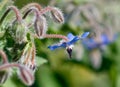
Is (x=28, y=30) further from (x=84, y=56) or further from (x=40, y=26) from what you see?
(x=84, y=56)

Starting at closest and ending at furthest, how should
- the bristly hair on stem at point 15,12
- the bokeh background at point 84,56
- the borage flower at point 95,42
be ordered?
the bristly hair on stem at point 15,12
the bokeh background at point 84,56
the borage flower at point 95,42

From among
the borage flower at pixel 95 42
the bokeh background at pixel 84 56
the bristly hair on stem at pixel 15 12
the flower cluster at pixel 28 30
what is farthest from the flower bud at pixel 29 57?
the borage flower at pixel 95 42

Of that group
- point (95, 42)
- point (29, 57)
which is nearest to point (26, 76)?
point (29, 57)

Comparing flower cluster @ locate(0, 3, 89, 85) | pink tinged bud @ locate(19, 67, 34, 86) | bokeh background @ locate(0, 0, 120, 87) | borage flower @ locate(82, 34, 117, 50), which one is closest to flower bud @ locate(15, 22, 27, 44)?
flower cluster @ locate(0, 3, 89, 85)

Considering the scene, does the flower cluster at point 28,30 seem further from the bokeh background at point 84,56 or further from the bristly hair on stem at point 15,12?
the bokeh background at point 84,56

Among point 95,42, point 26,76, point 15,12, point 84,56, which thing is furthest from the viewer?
point 84,56

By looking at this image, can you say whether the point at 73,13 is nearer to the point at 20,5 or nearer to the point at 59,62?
the point at 59,62

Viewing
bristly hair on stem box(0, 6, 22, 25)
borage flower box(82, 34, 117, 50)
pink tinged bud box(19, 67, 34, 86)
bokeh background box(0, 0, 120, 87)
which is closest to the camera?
pink tinged bud box(19, 67, 34, 86)

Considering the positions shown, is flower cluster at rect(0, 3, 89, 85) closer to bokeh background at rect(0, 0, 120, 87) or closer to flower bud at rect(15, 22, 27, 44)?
flower bud at rect(15, 22, 27, 44)

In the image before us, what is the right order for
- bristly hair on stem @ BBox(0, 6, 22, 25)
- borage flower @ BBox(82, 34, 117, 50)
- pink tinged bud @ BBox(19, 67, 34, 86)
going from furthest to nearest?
borage flower @ BBox(82, 34, 117, 50) < bristly hair on stem @ BBox(0, 6, 22, 25) < pink tinged bud @ BBox(19, 67, 34, 86)
